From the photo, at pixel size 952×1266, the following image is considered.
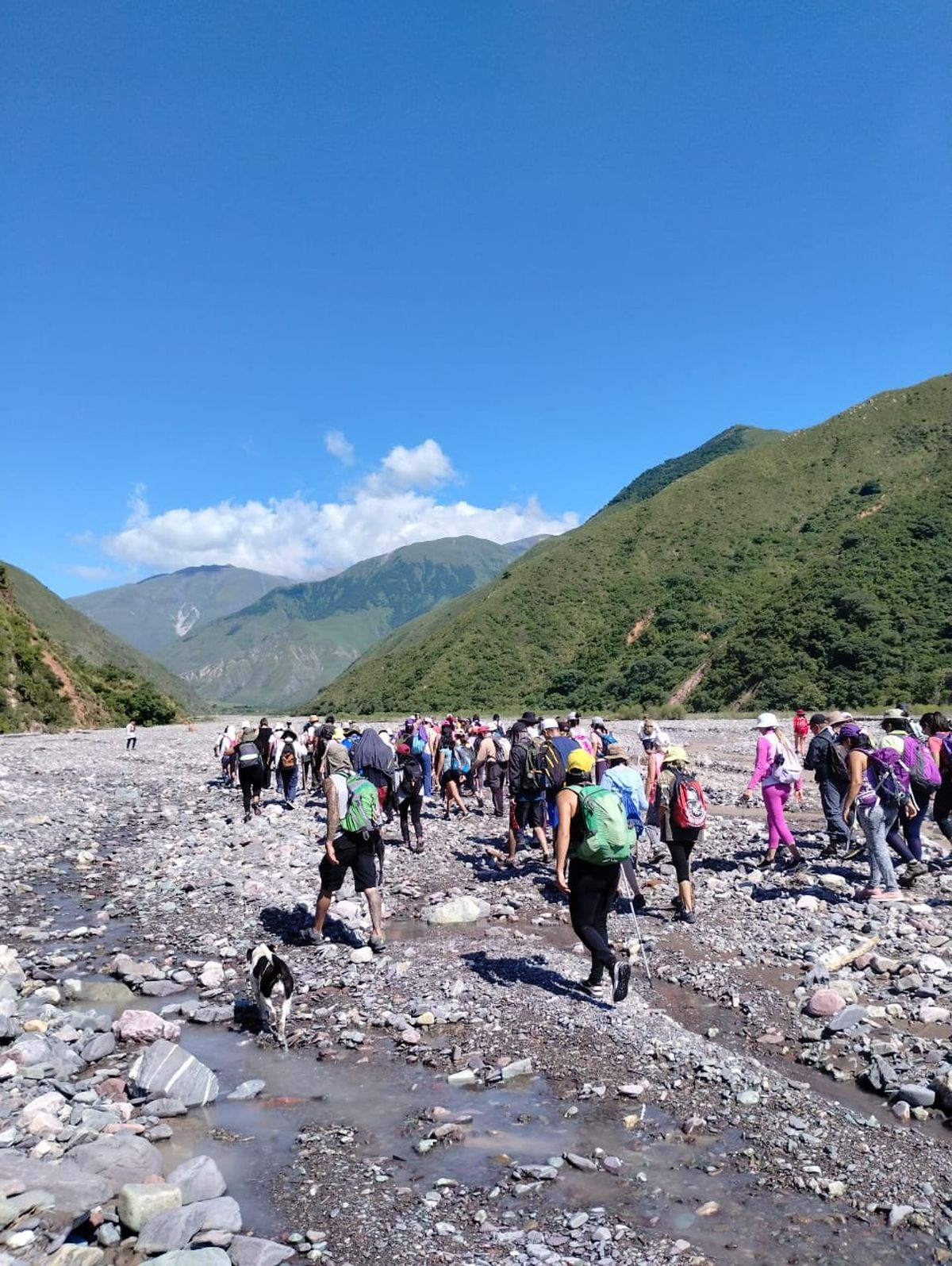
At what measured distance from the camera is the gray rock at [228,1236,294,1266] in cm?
402

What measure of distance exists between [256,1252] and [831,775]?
10828 mm

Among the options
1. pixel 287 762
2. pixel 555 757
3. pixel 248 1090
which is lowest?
pixel 248 1090

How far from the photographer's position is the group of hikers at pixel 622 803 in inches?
289

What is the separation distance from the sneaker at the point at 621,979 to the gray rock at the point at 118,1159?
3.82 m

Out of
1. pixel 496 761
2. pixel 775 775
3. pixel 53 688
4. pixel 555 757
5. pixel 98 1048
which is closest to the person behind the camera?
pixel 98 1048

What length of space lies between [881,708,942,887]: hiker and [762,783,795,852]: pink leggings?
141 centimetres

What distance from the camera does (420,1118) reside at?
5.60 meters

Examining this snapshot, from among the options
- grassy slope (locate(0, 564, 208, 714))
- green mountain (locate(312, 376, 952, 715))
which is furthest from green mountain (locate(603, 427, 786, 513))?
grassy slope (locate(0, 564, 208, 714))

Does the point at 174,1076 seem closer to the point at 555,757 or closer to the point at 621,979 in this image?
the point at 621,979

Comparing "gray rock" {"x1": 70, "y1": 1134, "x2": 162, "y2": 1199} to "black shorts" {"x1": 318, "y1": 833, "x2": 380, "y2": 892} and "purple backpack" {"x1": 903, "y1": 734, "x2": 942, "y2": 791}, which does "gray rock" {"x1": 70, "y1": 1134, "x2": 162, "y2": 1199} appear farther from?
"purple backpack" {"x1": 903, "y1": 734, "x2": 942, "y2": 791}

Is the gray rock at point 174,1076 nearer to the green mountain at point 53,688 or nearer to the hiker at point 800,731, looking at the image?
the hiker at point 800,731

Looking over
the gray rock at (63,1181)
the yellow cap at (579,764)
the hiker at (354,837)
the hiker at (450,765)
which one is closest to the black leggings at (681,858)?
the yellow cap at (579,764)

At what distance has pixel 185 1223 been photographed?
4.18 metres

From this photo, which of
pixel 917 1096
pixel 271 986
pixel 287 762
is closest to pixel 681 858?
pixel 917 1096
